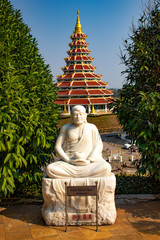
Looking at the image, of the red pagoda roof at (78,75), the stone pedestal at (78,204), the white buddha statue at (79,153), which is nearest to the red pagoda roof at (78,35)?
the red pagoda roof at (78,75)

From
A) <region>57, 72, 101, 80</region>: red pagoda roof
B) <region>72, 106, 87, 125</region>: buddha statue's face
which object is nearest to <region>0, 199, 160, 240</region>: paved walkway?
<region>72, 106, 87, 125</region>: buddha statue's face

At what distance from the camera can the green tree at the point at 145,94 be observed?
5609 mm

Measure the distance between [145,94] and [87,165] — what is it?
7.44 ft

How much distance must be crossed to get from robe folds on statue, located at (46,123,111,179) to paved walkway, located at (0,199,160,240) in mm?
1019

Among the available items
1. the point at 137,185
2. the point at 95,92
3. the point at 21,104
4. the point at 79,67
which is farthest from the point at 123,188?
the point at 79,67

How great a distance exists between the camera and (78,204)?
4758 millimetres

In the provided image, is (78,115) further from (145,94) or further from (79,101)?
(79,101)

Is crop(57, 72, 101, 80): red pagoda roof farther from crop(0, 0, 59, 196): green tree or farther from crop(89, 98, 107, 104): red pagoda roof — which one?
crop(0, 0, 59, 196): green tree

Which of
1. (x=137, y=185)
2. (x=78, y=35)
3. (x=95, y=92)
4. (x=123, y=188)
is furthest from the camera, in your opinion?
(x=78, y=35)

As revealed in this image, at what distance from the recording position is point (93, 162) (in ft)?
16.8

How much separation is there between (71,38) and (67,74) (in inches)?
244

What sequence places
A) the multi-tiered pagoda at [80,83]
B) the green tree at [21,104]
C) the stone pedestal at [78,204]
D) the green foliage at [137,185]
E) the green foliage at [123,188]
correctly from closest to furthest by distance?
the stone pedestal at [78,204] → the green tree at [21,104] → the green foliage at [123,188] → the green foliage at [137,185] → the multi-tiered pagoda at [80,83]

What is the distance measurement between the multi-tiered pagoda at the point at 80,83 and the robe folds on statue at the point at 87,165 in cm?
2637

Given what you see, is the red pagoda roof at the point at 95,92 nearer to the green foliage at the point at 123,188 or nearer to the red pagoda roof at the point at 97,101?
the red pagoda roof at the point at 97,101
